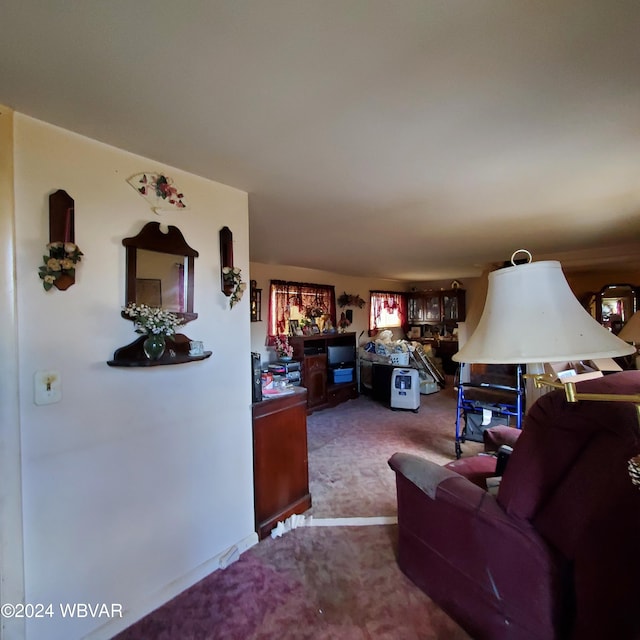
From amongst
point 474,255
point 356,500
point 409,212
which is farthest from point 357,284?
point 356,500

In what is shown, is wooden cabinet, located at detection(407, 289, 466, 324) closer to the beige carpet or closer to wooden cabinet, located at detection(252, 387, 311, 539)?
the beige carpet

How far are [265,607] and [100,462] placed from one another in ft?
3.36

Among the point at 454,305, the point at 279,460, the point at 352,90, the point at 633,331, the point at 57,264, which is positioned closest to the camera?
the point at 352,90

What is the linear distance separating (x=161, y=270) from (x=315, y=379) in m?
3.52

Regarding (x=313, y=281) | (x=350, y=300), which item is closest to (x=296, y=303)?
(x=313, y=281)

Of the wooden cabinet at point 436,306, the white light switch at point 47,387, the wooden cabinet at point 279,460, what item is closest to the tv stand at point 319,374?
the wooden cabinet at point 279,460

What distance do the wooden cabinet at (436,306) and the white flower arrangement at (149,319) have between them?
21.5 ft

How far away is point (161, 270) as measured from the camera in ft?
5.28

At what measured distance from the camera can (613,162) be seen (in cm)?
163

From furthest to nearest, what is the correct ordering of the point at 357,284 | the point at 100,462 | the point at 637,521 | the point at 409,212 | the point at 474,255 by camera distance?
the point at 357,284, the point at 474,255, the point at 409,212, the point at 100,462, the point at 637,521

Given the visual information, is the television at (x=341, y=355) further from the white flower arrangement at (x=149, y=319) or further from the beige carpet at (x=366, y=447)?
the white flower arrangement at (x=149, y=319)

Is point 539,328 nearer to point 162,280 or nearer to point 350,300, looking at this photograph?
point 162,280

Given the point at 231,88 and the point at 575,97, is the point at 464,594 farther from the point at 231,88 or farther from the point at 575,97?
the point at 231,88

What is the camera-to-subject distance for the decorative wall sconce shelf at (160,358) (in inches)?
55.9
